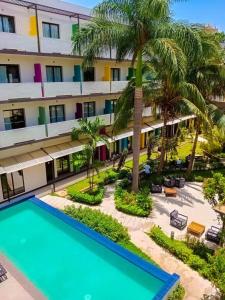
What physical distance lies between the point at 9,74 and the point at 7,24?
152 inches

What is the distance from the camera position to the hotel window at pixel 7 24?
19.9 meters

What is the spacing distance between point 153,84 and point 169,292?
17191mm

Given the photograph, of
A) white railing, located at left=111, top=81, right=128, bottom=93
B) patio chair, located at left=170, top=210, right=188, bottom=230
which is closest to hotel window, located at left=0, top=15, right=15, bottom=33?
white railing, located at left=111, top=81, right=128, bottom=93

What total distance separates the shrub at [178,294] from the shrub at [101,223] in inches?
186

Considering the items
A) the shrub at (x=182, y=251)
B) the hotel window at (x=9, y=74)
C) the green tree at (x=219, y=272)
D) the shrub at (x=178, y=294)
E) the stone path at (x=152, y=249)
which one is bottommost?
the stone path at (x=152, y=249)

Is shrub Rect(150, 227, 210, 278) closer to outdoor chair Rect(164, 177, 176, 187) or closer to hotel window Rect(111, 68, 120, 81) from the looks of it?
outdoor chair Rect(164, 177, 176, 187)

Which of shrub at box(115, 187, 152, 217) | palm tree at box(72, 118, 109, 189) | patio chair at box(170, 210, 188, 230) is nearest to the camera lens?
patio chair at box(170, 210, 188, 230)

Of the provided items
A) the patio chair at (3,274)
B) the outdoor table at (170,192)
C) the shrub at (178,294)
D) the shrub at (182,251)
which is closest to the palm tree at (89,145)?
the outdoor table at (170,192)

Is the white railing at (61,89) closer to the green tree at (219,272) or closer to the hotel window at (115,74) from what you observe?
the hotel window at (115,74)

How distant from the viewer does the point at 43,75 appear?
22953mm

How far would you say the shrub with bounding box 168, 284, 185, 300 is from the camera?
1147 cm

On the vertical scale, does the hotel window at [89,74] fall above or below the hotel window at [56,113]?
above

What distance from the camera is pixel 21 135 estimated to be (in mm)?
20609

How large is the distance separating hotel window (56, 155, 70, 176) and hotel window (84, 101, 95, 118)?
5.18 metres
